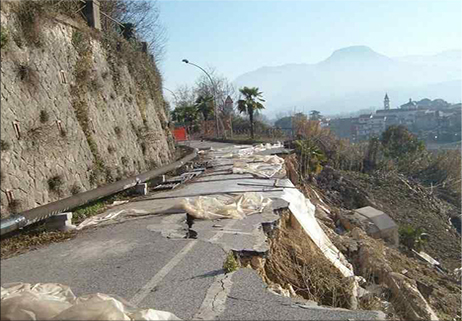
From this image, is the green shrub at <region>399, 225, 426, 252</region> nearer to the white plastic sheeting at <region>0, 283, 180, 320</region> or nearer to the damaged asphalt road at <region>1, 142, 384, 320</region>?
the damaged asphalt road at <region>1, 142, 384, 320</region>

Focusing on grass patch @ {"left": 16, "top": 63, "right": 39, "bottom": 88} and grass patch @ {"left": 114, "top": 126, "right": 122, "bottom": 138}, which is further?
grass patch @ {"left": 114, "top": 126, "right": 122, "bottom": 138}

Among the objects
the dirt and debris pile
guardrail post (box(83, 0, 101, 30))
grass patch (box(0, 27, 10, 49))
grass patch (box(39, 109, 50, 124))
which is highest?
guardrail post (box(83, 0, 101, 30))

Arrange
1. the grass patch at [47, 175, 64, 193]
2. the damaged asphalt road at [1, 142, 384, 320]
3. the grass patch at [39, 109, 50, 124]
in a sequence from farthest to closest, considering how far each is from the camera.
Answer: the grass patch at [39, 109, 50, 124] → the grass patch at [47, 175, 64, 193] → the damaged asphalt road at [1, 142, 384, 320]

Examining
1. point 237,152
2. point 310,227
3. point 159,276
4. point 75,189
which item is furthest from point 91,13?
point 237,152

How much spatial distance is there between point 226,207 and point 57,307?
5.27m

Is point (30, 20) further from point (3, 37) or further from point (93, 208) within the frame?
point (93, 208)

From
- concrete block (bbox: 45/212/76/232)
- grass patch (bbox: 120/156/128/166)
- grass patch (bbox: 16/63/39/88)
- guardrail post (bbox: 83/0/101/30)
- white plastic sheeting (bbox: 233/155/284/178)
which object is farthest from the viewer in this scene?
white plastic sheeting (bbox: 233/155/284/178)

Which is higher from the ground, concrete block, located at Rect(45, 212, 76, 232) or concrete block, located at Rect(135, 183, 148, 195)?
concrete block, located at Rect(45, 212, 76, 232)

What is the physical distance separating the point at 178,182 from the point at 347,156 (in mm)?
26089

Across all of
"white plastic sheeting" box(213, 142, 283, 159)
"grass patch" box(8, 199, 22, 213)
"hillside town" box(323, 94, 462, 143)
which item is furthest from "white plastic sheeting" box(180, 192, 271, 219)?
"hillside town" box(323, 94, 462, 143)

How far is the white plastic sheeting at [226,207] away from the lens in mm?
7977

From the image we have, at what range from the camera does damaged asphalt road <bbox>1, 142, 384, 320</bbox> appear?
409cm

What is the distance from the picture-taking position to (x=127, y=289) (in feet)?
14.9

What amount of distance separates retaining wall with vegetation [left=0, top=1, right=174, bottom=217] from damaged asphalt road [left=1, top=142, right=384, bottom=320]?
1.78m
